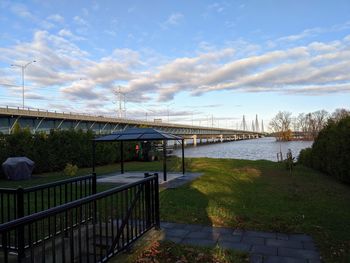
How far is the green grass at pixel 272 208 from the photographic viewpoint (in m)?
5.93

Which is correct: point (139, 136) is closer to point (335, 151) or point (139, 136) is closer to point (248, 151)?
point (335, 151)

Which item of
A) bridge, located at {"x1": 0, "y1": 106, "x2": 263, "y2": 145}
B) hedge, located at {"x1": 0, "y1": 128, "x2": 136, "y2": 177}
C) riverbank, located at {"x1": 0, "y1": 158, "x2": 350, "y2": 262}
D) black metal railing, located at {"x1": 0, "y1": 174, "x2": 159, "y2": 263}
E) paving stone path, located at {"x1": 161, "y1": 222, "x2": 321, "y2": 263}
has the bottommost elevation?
paving stone path, located at {"x1": 161, "y1": 222, "x2": 321, "y2": 263}

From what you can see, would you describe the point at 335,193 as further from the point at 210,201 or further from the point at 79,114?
the point at 79,114

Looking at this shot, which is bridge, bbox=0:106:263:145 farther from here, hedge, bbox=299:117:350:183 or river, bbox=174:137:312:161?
hedge, bbox=299:117:350:183

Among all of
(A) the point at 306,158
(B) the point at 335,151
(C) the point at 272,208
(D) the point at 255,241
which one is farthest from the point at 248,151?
(D) the point at 255,241

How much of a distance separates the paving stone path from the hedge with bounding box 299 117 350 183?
23.6ft

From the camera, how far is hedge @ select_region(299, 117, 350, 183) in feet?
38.7

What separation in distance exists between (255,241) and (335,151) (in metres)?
8.85

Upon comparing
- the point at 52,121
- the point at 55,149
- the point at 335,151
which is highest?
the point at 52,121

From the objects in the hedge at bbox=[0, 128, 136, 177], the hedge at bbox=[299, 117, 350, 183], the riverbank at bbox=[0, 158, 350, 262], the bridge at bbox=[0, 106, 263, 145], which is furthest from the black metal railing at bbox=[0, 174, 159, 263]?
the bridge at bbox=[0, 106, 263, 145]

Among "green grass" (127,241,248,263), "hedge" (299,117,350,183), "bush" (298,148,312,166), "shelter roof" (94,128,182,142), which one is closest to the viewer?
"green grass" (127,241,248,263)

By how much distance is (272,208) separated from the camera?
304 inches

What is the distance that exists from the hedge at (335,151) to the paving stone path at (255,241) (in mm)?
7182

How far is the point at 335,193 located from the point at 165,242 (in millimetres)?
6536
